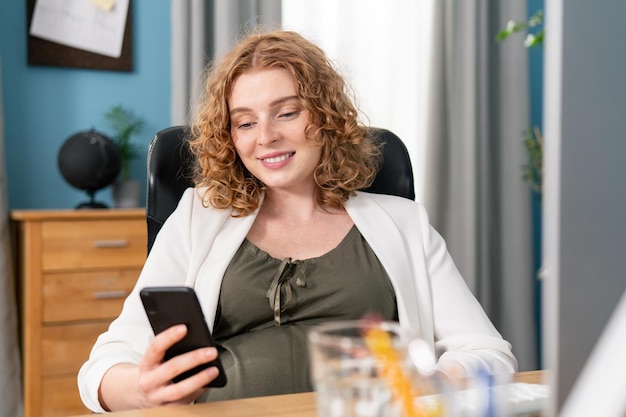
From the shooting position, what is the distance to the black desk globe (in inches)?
109

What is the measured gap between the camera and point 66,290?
2596 mm

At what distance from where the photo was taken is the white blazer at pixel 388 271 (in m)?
1.33

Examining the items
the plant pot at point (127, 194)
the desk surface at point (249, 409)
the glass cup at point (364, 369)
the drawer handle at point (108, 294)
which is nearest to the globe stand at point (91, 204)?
the plant pot at point (127, 194)

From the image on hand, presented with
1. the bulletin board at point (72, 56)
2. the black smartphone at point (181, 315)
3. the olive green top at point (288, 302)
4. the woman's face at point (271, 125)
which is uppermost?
the bulletin board at point (72, 56)

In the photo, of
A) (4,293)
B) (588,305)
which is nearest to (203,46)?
(4,293)

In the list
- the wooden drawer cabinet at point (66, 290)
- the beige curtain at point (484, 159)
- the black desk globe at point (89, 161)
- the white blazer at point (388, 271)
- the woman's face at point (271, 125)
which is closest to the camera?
the white blazer at point (388, 271)

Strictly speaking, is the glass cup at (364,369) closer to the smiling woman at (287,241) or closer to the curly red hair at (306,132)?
the smiling woman at (287,241)

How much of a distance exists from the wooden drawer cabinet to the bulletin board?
2.29ft

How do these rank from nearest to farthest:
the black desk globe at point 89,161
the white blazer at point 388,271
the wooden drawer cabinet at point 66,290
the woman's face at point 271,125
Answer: the white blazer at point 388,271 < the woman's face at point 271,125 < the wooden drawer cabinet at point 66,290 < the black desk globe at point 89,161

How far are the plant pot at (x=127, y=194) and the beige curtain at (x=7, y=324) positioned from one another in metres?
0.41

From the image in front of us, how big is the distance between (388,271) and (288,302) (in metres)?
0.20

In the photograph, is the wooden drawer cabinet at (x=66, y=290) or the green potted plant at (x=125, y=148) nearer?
the wooden drawer cabinet at (x=66, y=290)

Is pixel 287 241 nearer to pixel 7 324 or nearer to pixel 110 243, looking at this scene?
pixel 110 243

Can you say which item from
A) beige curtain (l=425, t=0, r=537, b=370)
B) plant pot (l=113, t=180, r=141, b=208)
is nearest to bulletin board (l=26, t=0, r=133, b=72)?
plant pot (l=113, t=180, r=141, b=208)
